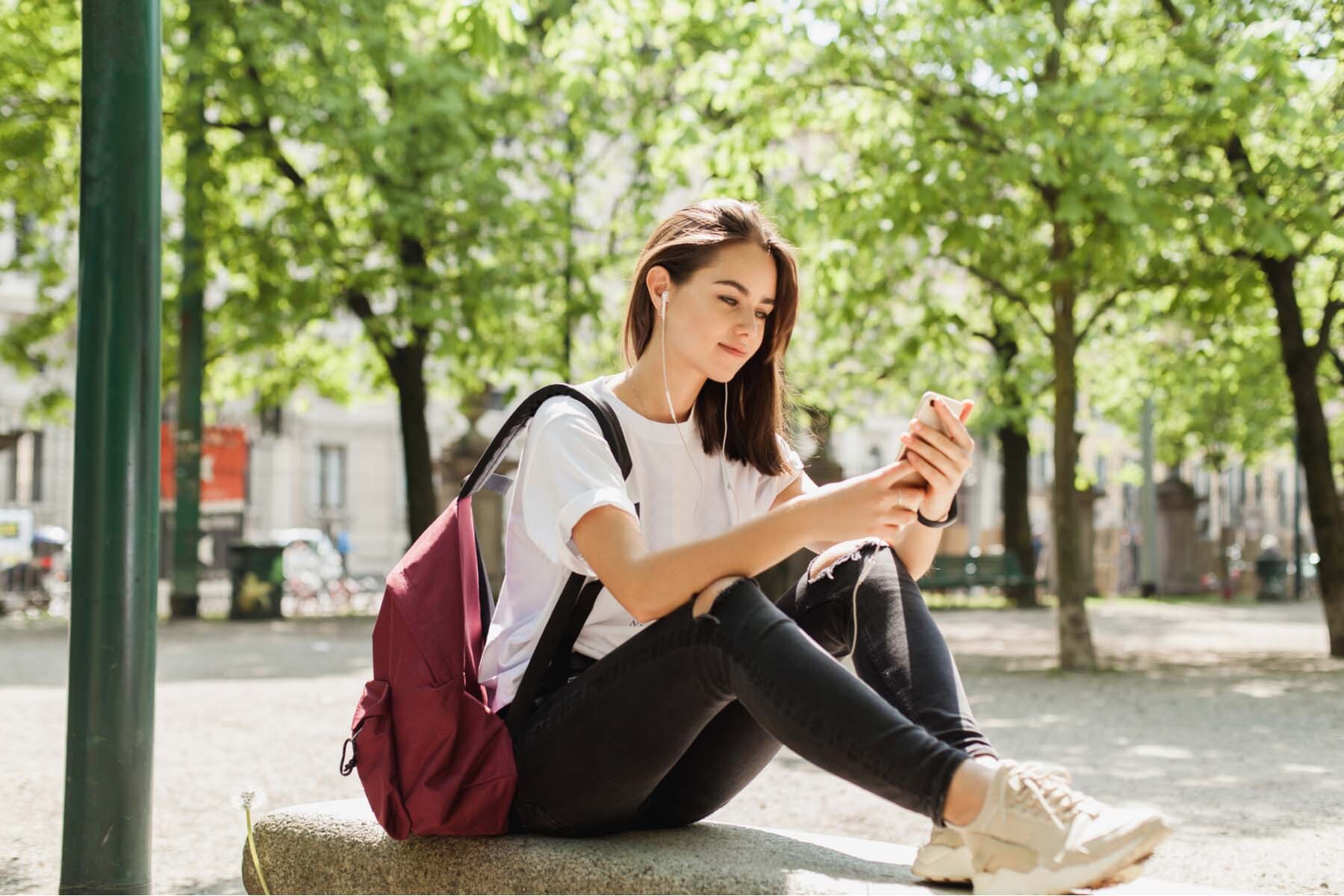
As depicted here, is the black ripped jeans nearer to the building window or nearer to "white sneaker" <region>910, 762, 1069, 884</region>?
"white sneaker" <region>910, 762, 1069, 884</region>

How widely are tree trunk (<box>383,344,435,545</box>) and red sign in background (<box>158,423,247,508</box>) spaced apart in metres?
2.31

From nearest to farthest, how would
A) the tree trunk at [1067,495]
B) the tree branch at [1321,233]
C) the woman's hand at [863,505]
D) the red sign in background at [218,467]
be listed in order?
the woman's hand at [863,505] < the tree branch at [1321,233] < the tree trunk at [1067,495] < the red sign in background at [218,467]

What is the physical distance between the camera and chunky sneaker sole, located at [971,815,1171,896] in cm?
228

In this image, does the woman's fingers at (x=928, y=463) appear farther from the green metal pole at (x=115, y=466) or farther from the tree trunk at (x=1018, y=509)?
the tree trunk at (x=1018, y=509)

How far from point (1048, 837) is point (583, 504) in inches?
37.9

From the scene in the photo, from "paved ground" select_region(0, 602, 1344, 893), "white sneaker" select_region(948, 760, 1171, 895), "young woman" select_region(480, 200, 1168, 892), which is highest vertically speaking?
"young woman" select_region(480, 200, 1168, 892)

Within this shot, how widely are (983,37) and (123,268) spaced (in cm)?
712

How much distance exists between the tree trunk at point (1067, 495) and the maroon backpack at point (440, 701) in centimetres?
855

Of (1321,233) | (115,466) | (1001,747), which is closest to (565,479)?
(115,466)

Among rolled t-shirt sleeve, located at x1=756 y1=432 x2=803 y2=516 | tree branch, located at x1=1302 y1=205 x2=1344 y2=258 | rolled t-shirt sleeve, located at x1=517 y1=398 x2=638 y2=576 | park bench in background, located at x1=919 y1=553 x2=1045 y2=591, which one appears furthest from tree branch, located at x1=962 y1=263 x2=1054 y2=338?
park bench in background, located at x1=919 y1=553 x2=1045 y2=591

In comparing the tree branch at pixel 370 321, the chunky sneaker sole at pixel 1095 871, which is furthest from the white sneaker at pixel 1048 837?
the tree branch at pixel 370 321

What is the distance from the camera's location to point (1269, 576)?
29.7 metres

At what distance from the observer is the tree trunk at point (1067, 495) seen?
10914 mm

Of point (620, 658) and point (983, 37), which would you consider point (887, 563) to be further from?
point (983, 37)
